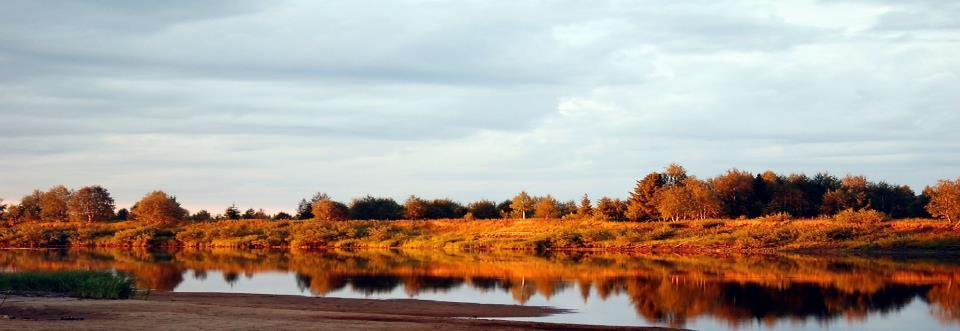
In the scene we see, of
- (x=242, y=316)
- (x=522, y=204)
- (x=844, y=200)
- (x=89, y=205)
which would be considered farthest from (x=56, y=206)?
(x=242, y=316)

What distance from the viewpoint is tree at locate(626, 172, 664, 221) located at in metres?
91.9

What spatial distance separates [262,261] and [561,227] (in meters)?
29.3

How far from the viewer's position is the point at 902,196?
9650 cm

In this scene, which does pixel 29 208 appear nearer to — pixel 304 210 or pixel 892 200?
pixel 304 210

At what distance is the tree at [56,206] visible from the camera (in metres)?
115

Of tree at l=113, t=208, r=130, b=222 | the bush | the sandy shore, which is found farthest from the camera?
tree at l=113, t=208, r=130, b=222

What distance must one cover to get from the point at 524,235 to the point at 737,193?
82.8 feet

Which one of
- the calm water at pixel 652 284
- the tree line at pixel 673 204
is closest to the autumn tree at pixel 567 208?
the tree line at pixel 673 204

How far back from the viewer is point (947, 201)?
72.4 m

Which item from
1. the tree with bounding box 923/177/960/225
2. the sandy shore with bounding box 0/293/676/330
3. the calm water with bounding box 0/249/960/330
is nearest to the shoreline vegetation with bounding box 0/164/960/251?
the tree with bounding box 923/177/960/225

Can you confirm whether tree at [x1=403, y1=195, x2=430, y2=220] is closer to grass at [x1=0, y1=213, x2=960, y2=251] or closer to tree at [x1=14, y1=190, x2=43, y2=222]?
grass at [x1=0, y1=213, x2=960, y2=251]

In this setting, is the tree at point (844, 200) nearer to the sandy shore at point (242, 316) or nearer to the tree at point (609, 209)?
the tree at point (609, 209)

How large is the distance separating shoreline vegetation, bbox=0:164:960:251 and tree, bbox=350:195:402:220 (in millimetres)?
133

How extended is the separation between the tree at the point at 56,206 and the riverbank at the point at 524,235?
11.1 meters
